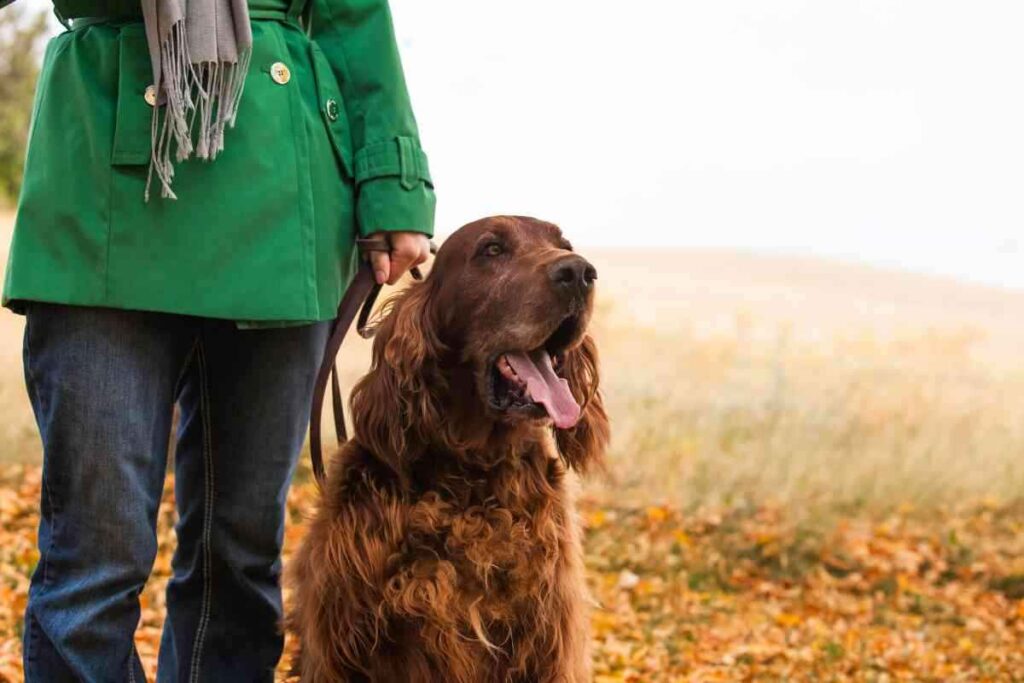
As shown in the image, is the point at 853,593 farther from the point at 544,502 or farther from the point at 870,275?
the point at 870,275

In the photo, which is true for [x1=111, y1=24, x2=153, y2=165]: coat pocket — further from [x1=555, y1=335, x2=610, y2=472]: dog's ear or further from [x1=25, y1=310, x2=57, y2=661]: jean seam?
[x1=555, y1=335, x2=610, y2=472]: dog's ear

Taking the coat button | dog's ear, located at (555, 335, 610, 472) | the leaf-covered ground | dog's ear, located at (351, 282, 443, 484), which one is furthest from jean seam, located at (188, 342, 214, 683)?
the leaf-covered ground

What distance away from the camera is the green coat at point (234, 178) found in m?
2.58

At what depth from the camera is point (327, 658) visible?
9.17ft

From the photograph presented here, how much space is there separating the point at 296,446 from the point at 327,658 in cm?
50

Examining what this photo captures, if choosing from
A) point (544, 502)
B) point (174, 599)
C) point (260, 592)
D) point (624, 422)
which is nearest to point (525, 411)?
point (544, 502)

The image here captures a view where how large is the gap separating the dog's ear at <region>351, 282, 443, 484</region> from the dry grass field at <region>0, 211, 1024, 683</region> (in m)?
1.98

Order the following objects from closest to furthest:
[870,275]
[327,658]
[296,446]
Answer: [327,658] → [296,446] → [870,275]

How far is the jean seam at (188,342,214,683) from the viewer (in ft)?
9.57

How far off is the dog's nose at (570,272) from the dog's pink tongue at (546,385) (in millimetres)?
196

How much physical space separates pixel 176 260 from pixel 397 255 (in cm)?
51

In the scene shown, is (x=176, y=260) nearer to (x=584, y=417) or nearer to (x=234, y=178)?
(x=234, y=178)

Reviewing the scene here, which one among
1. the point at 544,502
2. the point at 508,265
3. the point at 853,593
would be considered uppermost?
the point at 508,265

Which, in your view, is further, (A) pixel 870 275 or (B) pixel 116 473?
(A) pixel 870 275
